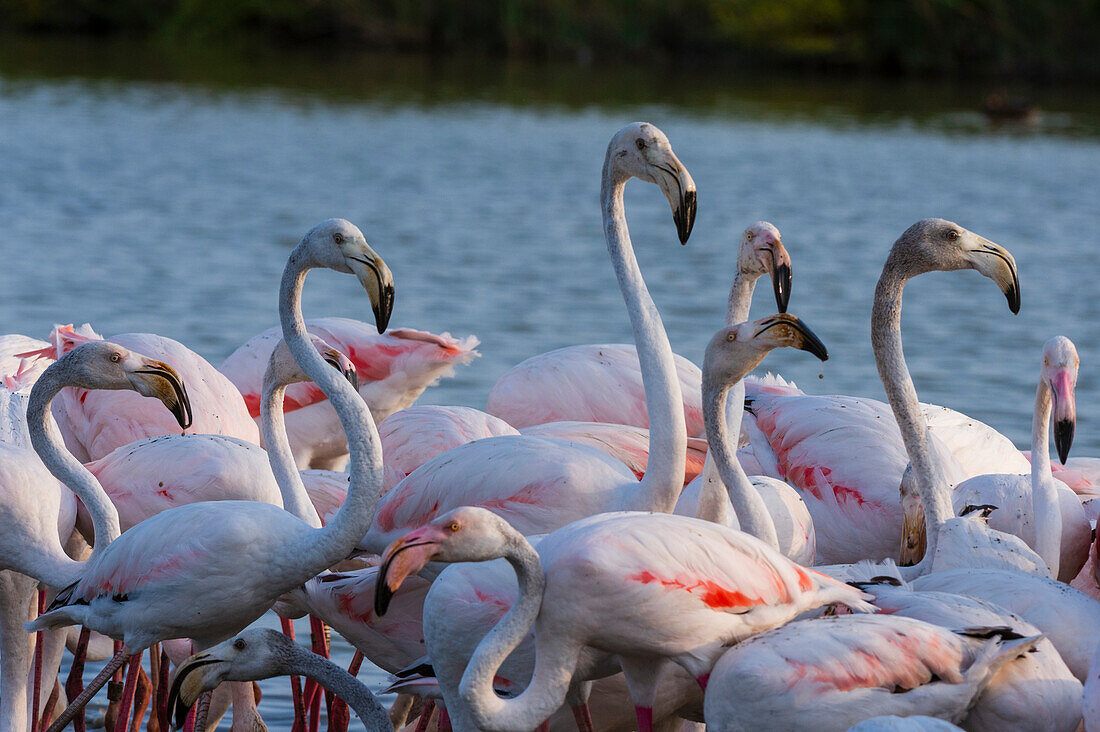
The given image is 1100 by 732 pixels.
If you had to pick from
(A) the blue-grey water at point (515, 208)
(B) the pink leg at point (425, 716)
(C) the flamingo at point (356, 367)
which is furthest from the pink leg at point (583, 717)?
(C) the flamingo at point (356, 367)

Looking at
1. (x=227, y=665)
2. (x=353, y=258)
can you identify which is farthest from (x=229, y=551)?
(x=353, y=258)

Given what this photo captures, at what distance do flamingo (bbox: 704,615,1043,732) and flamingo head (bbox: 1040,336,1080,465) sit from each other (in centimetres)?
132

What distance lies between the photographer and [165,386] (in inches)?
176

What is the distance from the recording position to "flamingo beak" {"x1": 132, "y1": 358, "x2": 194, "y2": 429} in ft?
14.7

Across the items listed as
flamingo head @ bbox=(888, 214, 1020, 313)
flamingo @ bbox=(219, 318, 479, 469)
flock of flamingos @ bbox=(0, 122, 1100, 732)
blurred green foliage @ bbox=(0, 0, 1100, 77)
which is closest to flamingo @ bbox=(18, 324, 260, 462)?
flock of flamingos @ bbox=(0, 122, 1100, 732)

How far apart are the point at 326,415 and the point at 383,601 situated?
3.40 m

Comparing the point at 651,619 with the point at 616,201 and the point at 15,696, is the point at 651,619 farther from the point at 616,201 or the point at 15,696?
the point at 15,696

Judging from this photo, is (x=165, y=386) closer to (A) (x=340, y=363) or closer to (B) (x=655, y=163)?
(A) (x=340, y=363)

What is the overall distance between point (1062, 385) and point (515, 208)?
1495 cm

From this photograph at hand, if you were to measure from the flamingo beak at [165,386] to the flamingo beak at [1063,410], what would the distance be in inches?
105

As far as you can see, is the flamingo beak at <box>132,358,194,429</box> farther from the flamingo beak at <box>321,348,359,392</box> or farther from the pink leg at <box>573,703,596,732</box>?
the pink leg at <box>573,703,596,732</box>

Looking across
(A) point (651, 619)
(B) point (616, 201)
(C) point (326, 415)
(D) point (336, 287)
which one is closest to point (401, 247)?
(D) point (336, 287)

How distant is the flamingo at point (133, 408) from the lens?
5789 mm

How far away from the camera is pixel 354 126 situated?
1093 inches
